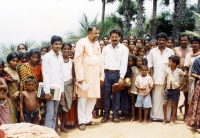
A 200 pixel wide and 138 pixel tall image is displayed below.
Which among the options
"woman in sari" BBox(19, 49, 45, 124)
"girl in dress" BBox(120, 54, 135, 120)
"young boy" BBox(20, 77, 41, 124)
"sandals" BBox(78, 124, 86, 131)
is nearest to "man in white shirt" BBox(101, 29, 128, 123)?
"girl in dress" BBox(120, 54, 135, 120)

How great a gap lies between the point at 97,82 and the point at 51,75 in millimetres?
1126

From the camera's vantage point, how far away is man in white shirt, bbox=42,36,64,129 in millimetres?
4734

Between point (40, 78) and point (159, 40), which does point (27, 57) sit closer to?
point (40, 78)

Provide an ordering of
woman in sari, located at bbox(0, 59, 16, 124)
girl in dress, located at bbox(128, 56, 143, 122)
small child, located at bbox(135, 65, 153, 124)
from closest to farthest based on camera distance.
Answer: woman in sari, located at bbox(0, 59, 16, 124), small child, located at bbox(135, 65, 153, 124), girl in dress, located at bbox(128, 56, 143, 122)

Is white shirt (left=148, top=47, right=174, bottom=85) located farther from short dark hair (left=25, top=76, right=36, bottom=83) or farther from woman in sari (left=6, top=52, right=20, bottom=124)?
woman in sari (left=6, top=52, right=20, bottom=124)

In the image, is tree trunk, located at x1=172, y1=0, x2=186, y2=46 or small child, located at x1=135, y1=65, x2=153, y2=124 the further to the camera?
tree trunk, located at x1=172, y1=0, x2=186, y2=46

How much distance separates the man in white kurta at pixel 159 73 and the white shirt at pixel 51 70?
6.63 feet

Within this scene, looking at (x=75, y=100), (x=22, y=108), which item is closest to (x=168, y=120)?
(x=75, y=100)

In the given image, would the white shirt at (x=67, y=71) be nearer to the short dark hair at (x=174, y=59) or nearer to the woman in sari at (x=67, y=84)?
the woman in sari at (x=67, y=84)

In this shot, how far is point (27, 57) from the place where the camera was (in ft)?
17.2

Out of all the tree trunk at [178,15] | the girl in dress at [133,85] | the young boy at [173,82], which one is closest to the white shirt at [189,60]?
the young boy at [173,82]

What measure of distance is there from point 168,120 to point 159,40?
166cm

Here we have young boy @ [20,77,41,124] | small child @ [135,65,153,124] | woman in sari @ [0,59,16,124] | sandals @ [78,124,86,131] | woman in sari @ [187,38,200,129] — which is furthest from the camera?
small child @ [135,65,153,124]

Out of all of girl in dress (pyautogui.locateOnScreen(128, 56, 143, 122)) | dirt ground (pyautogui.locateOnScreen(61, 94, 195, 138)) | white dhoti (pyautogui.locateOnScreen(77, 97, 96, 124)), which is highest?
girl in dress (pyautogui.locateOnScreen(128, 56, 143, 122))
